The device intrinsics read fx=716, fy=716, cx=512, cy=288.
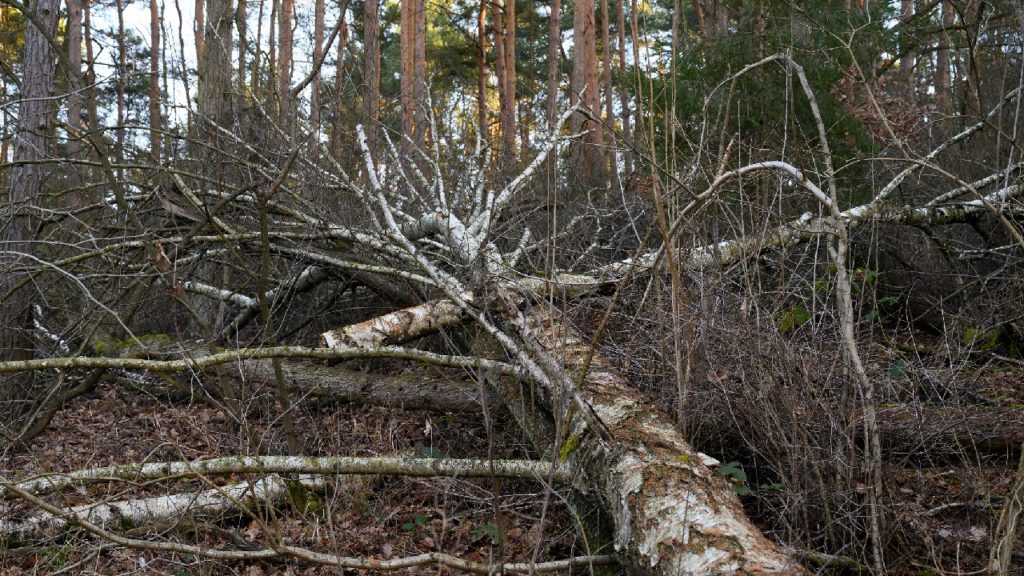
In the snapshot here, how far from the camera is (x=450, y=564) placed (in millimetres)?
2369

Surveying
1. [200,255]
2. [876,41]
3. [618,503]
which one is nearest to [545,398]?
[618,503]

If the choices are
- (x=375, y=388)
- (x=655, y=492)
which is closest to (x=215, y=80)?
(x=375, y=388)

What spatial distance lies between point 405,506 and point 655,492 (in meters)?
1.72

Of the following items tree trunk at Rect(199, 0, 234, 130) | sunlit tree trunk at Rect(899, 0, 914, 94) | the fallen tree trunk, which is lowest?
the fallen tree trunk

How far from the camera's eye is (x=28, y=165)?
5375mm

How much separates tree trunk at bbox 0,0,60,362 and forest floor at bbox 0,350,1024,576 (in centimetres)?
96

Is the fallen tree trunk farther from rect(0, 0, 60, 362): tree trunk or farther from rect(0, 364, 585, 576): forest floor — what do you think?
rect(0, 0, 60, 362): tree trunk

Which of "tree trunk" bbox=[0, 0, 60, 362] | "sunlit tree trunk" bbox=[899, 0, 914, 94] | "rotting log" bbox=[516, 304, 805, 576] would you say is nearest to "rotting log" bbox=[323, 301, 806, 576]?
"rotting log" bbox=[516, 304, 805, 576]

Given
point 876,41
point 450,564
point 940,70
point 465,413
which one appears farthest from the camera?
point 940,70

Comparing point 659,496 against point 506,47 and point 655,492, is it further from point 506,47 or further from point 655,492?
point 506,47

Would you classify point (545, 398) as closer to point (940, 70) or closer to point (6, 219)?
point (6, 219)

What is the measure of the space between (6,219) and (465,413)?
3.59m

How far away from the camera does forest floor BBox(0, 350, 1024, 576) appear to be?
2.62 metres

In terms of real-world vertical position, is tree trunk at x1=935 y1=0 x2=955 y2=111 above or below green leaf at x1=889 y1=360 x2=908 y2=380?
above
